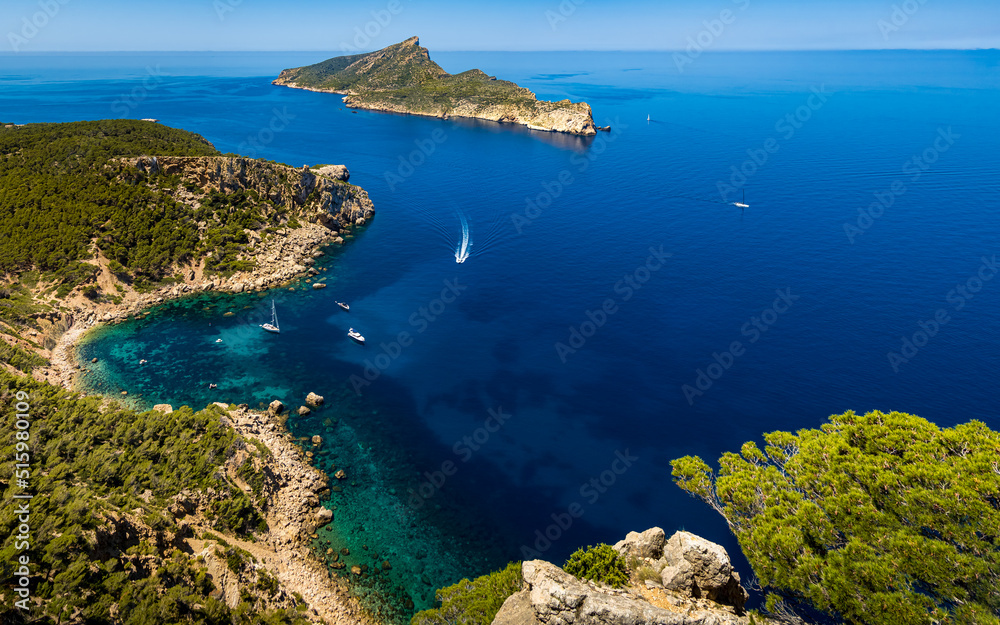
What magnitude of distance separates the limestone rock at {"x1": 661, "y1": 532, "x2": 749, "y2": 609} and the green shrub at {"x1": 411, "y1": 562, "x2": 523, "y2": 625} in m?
10.2

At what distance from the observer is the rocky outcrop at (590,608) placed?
78.6 ft

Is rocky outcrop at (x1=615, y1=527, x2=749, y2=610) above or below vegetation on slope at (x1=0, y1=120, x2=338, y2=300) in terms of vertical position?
below

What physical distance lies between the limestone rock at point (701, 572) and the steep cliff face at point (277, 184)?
10434 centimetres

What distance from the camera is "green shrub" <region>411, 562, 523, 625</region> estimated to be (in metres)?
31.1


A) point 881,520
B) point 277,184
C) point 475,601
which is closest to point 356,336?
point 475,601

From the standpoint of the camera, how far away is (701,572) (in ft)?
93.1

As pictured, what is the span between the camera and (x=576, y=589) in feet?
82.6

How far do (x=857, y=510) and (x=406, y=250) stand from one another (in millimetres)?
93445

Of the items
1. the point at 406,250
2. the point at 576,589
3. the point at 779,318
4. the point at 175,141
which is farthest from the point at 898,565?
the point at 175,141

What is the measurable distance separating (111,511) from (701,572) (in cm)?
3912

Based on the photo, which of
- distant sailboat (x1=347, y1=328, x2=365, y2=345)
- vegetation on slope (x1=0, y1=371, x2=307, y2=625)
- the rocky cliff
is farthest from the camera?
distant sailboat (x1=347, y1=328, x2=365, y2=345)

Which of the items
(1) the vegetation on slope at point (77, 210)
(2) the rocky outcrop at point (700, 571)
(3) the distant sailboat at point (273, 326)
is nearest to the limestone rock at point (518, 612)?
(2) the rocky outcrop at point (700, 571)

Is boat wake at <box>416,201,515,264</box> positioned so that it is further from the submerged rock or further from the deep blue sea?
the submerged rock

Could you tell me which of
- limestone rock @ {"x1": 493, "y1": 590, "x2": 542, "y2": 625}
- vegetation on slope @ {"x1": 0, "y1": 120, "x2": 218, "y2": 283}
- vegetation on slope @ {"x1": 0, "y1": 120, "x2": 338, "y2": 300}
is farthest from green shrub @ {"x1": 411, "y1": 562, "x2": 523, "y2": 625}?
vegetation on slope @ {"x1": 0, "y1": 120, "x2": 218, "y2": 283}
